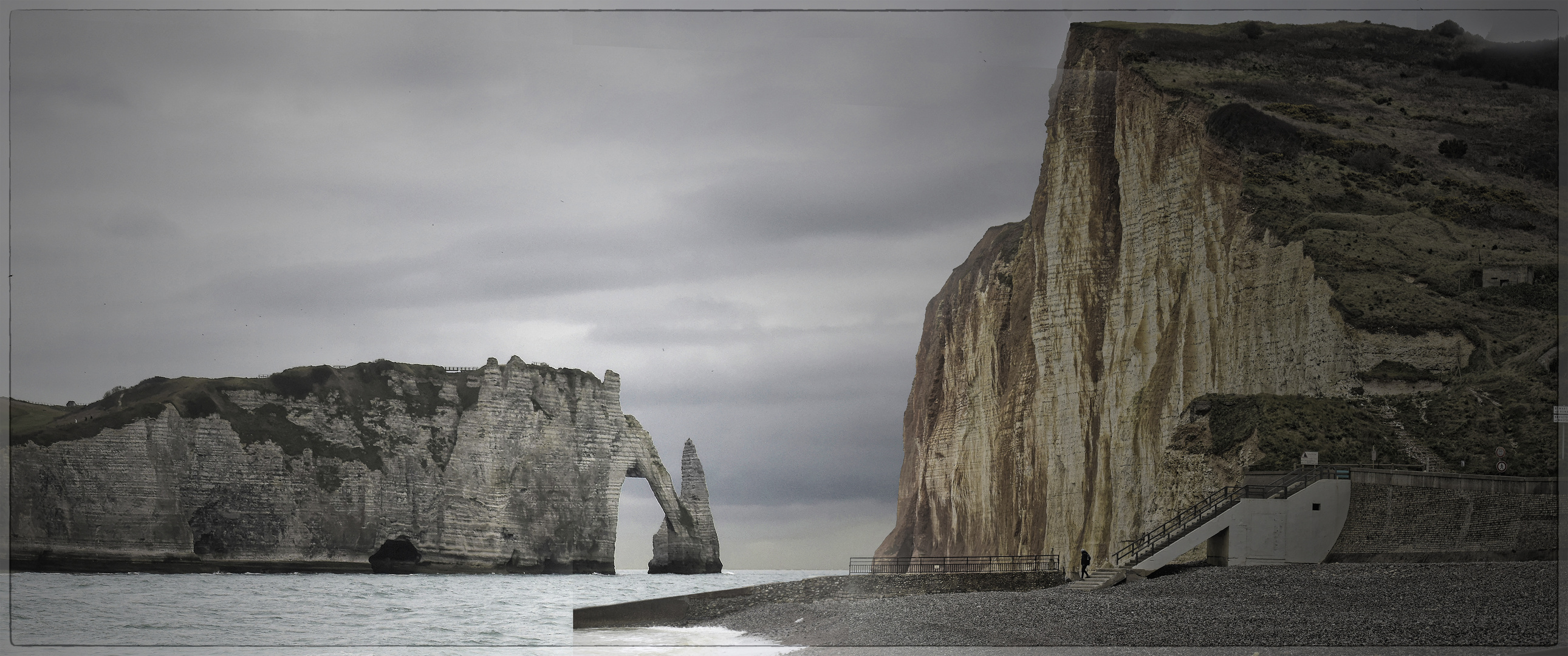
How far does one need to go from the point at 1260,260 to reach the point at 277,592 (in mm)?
32688

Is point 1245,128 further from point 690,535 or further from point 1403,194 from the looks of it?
point 690,535

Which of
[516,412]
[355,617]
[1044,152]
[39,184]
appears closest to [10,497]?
[39,184]

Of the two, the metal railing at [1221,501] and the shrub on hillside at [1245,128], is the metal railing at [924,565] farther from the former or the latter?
the shrub on hillside at [1245,128]

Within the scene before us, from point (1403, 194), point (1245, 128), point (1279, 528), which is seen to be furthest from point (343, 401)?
point (1279, 528)

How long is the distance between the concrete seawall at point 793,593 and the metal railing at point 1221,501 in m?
2.45

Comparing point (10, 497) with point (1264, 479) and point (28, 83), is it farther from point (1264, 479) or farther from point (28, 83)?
point (1264, 479)

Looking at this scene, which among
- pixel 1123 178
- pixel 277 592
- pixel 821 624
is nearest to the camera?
pixel 821 624

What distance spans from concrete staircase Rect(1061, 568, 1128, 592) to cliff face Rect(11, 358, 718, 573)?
109 ft

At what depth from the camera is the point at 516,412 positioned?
8088 centimetres

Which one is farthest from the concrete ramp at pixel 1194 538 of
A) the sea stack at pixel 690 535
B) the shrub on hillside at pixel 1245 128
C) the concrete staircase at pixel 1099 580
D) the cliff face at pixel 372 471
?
the sea stack at pixel 690 535

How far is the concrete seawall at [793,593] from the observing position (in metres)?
23.0

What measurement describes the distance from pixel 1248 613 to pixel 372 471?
215 feet

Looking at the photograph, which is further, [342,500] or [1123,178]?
[342,500]

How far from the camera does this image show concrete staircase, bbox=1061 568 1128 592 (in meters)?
22.4
